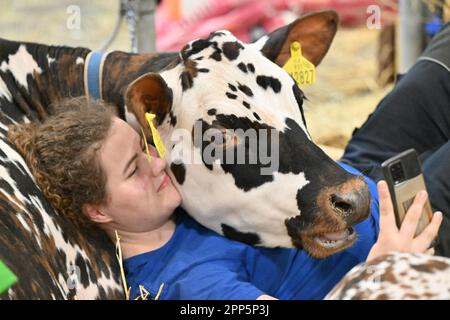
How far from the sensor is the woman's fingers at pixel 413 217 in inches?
77.9

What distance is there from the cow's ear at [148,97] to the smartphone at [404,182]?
0.53 m

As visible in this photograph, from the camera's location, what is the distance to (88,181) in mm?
2172

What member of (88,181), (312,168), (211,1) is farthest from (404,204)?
(211,1)

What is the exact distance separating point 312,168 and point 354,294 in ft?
1.71

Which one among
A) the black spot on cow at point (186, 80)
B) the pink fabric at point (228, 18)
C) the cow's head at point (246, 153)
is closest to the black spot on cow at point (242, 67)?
the cow's head at point (246, 153)

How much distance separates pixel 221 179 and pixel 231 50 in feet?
1.04

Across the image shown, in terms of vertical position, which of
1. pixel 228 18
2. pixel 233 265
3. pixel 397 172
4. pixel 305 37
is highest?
pixel 305 37

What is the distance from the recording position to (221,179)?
2150 millimetres

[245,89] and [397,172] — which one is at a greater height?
[245,89]

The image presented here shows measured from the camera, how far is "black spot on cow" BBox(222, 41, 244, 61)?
7.28 feet

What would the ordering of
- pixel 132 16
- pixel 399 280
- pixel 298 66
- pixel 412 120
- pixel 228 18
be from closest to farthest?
pixel 399 280 < pixel 298 66 < pixel 412 120 < pixel 132 16 < pixel 228 18

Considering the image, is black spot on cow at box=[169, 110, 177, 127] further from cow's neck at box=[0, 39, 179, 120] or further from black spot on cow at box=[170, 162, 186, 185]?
cow's neck at box=[0, 39, 179, 120]

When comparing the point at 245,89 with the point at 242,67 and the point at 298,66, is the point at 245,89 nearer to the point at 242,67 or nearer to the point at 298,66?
the point at 242,67

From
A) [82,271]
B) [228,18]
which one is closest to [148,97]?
[82,271]
